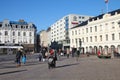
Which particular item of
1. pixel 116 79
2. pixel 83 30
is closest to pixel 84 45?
pixel 83 30

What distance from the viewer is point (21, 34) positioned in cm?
9444

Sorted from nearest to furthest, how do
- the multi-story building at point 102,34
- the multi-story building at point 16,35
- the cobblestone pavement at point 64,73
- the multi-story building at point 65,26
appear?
the cobblestone pavement at point 64,73, the multi-story building at point 102,34, the multi-story building at point 16,35, the multi-story building at point 65,26

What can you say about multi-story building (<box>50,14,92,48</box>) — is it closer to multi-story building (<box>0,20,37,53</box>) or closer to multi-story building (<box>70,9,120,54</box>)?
multi-story building (<box>0,20,37,53</box>)

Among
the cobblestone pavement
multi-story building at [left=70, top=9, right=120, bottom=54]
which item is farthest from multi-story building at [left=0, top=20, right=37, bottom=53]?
the cobblestone pavement

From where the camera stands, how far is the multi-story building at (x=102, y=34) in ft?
200

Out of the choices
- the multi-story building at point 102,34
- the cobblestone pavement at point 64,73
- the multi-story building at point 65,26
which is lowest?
the cobblestone pavement at point 64,73

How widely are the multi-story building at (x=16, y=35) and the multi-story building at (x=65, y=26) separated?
16.1 meters

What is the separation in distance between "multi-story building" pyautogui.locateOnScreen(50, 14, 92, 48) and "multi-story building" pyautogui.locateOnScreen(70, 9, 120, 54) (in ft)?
77.2

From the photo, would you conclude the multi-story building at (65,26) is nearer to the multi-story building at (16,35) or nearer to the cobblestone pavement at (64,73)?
the multi-story building at (16,35)

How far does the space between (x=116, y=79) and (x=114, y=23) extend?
168 feet

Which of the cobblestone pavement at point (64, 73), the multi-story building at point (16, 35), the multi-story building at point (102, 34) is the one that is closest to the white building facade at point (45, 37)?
→ the multi-story building at point (16, 35)

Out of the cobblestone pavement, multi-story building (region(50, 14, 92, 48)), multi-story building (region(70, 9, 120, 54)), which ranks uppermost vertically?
multi-story building (region(50, 14, 92, 48))

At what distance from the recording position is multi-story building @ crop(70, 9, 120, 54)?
60.8m

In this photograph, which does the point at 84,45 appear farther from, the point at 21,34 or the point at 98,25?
the point at 21,34
